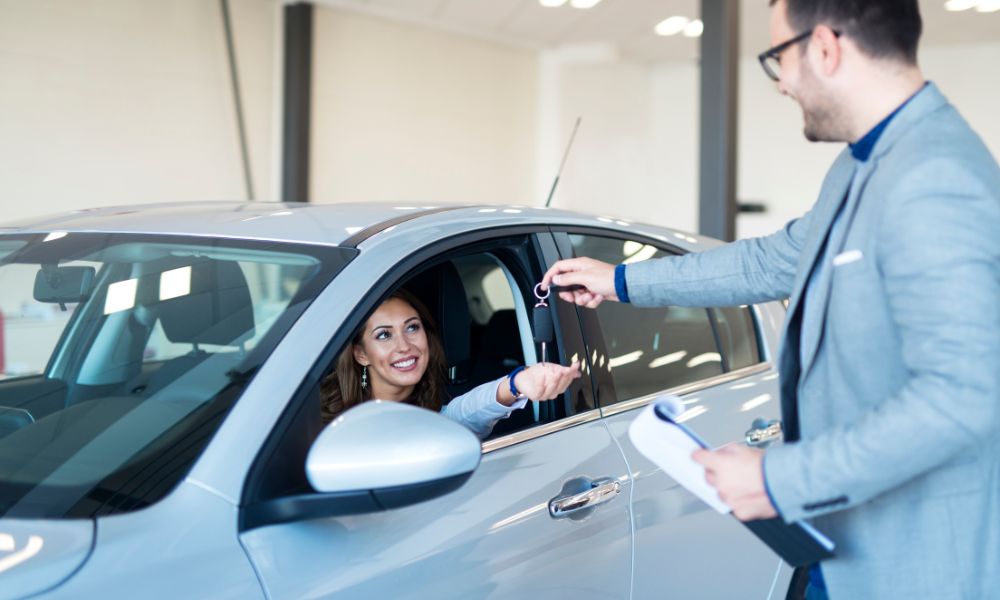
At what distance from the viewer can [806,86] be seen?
3.95 ft

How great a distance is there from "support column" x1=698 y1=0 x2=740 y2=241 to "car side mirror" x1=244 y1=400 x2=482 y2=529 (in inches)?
199

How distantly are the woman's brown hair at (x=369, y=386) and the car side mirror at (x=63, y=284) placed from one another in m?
0.50

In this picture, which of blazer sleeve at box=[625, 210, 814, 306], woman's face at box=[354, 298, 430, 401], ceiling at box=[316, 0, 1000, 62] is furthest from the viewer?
ceiling at box=[316, 0, 1000, 62]

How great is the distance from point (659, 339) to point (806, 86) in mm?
1082

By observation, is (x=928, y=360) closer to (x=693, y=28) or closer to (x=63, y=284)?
(x=63, y=284)

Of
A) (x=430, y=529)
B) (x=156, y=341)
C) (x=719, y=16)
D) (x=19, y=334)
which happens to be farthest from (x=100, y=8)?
(x=430, y=529)

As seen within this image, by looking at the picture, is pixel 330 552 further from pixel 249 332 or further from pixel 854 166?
pixel 854 166

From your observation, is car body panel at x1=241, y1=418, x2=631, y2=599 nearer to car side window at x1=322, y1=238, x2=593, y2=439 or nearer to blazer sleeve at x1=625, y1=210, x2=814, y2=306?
car side window at x1=322, y1=238, x2=593, y2=439

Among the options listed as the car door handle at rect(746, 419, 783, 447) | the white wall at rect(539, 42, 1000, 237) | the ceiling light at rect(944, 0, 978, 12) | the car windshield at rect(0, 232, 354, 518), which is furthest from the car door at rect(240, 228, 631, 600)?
the white wall at rect(539, 42, 1000, 237)

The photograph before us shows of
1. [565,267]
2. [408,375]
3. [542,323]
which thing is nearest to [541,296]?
[542,323]

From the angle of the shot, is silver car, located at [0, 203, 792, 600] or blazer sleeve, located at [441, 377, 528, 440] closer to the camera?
silver car, located at [0, 203, 792, 600]

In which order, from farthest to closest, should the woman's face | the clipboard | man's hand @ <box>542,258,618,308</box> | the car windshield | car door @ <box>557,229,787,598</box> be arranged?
the woman's face < car door @ <box>557,229,787,598</box> < man's hand @ <box>542,258,618,308</box> < the car windshield < the clipboard

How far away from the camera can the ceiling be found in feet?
28.1

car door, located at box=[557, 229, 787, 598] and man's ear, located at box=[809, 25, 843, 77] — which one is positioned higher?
man's ear, located at box=[809, 25, 843, 77]
